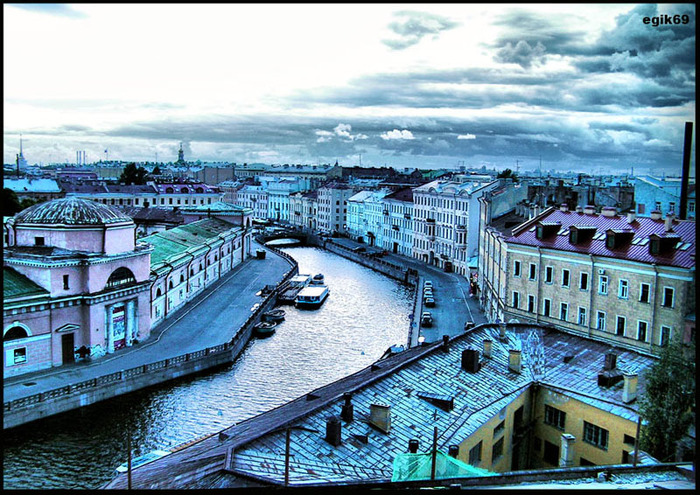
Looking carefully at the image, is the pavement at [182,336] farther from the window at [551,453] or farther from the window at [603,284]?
the window at [603,284]

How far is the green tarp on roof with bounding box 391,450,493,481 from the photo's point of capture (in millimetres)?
6055

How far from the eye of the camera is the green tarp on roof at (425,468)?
238 inches

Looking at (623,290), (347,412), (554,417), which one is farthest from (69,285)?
(623,290)

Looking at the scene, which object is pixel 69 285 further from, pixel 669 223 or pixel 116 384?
pixel 669 223

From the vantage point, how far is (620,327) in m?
16.3

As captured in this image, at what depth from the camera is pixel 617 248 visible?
16.6 meters

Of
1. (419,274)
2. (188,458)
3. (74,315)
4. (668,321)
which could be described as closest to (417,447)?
(188,458)

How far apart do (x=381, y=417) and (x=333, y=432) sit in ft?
3.21

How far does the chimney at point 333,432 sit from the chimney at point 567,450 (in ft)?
13.0

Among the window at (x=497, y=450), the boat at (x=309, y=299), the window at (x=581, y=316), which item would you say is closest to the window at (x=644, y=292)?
the window at (x=581, y=316)

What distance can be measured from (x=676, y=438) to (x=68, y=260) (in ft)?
48.5

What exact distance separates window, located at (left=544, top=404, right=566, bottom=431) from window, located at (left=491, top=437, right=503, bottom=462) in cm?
134

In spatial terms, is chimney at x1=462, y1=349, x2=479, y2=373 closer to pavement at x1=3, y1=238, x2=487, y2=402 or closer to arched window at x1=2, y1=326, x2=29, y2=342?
pavement at x1=3, y1=238, x2=487, y2=402

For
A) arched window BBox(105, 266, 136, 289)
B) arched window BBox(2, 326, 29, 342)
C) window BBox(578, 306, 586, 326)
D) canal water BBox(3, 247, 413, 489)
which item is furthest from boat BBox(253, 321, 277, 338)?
window BBox(578, 306, 586, 326)
